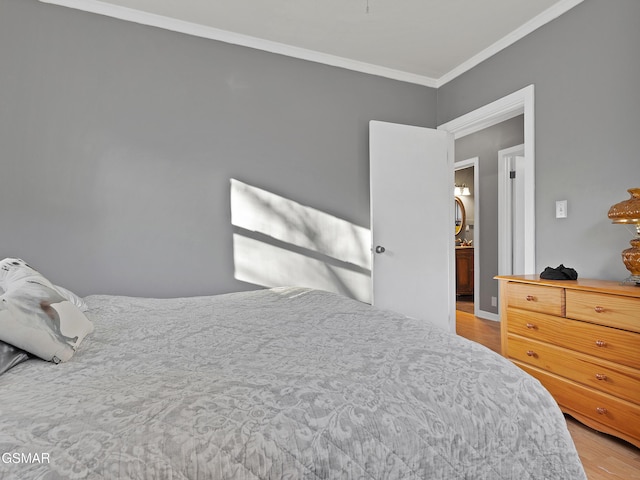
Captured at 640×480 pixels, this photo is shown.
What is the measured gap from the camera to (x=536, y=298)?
88.4 inches

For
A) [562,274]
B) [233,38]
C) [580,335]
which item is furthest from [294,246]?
[580,335]

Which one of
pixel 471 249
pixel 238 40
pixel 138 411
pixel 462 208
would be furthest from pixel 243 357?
pixel 462 208

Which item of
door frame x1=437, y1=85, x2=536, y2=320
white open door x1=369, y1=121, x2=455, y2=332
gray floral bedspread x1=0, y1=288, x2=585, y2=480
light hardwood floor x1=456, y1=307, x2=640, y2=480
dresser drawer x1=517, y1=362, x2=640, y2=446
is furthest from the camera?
white open door x1=369, y1=121, x2=455, y2=332

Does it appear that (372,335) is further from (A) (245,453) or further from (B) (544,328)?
(B) (544,328)

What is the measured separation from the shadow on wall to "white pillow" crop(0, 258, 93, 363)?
5.65ft

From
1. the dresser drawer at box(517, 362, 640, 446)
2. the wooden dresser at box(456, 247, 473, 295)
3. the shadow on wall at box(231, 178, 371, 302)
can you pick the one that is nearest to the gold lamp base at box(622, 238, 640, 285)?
the dresser drawer at box(517, 362, 640, 446)

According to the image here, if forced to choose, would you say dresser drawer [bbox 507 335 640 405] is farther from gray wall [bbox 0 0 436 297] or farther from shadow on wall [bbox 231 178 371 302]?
gray wall [bbox 0 0 436 297]

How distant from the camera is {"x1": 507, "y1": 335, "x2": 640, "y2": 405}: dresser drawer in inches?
69.9

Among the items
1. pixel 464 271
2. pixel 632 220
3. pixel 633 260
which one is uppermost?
pixel 632 220

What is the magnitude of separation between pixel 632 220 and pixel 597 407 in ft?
3.18

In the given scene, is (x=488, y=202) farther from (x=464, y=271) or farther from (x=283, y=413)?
(x=283, y=413)

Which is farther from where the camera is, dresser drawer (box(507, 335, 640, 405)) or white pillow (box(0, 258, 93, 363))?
dresser drawer (box(507, 335, 640, 405))

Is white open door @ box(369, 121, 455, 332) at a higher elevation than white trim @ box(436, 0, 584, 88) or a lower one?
lower

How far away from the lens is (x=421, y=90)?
3.62 metres
